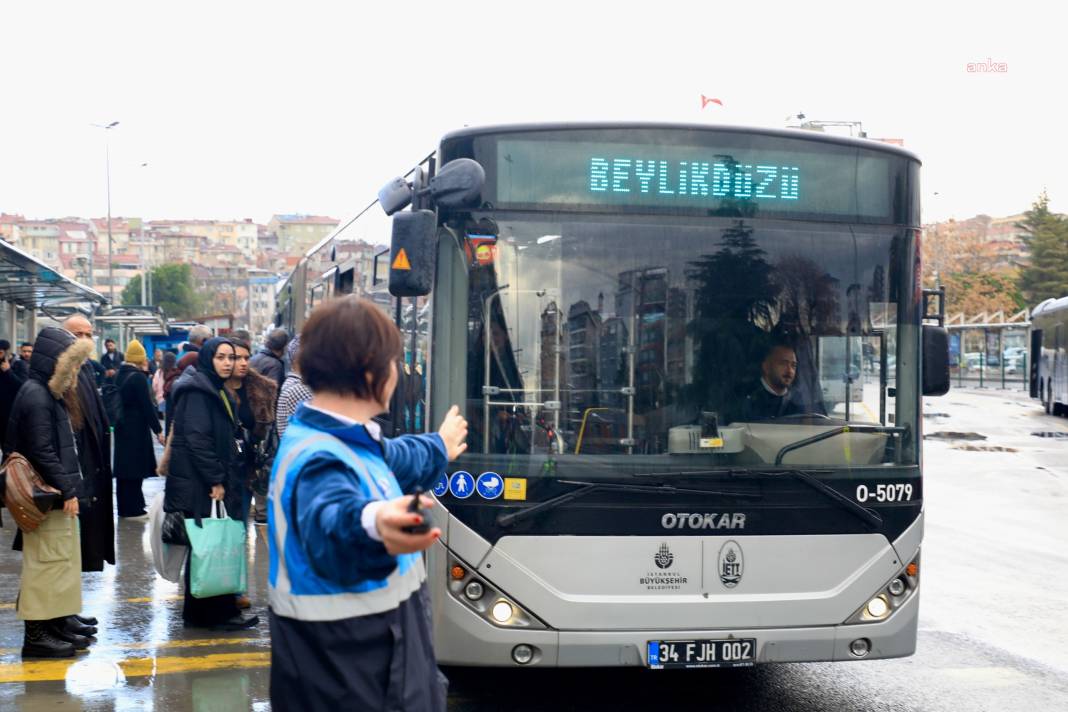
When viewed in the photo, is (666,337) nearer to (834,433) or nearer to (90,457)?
(834,433)

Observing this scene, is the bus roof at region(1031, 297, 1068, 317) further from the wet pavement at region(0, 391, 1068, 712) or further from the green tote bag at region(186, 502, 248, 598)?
the green tote bag at region(186, 502, 248, 598)

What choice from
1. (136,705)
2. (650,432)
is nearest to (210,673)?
(136,705)

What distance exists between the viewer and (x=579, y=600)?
5480 millimetres

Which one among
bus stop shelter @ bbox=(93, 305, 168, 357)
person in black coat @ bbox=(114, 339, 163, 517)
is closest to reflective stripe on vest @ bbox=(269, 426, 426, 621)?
person in black coat @ bbox=(114, 339, 163, 517)

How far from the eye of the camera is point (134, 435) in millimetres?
11898

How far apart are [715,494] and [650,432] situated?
0.40 metres

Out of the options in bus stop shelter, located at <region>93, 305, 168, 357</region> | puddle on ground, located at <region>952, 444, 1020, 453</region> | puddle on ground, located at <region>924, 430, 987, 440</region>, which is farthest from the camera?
bus stop shelter, located at <region>93, 305, 168, 357</region>

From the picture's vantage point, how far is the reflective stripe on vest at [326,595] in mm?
2855

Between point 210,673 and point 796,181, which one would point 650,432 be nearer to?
point 796,181

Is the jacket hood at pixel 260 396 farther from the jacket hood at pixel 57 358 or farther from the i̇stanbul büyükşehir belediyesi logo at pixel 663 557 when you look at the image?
the i̇stanbul büyükşehir belediyesi logo at pixel 663 557

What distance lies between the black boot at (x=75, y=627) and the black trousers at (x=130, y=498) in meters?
5.08

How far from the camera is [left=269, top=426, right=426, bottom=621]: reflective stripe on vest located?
286cm

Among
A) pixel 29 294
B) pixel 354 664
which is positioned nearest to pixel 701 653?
pixel 354 664

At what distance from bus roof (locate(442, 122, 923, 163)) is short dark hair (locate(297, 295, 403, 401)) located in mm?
2818
